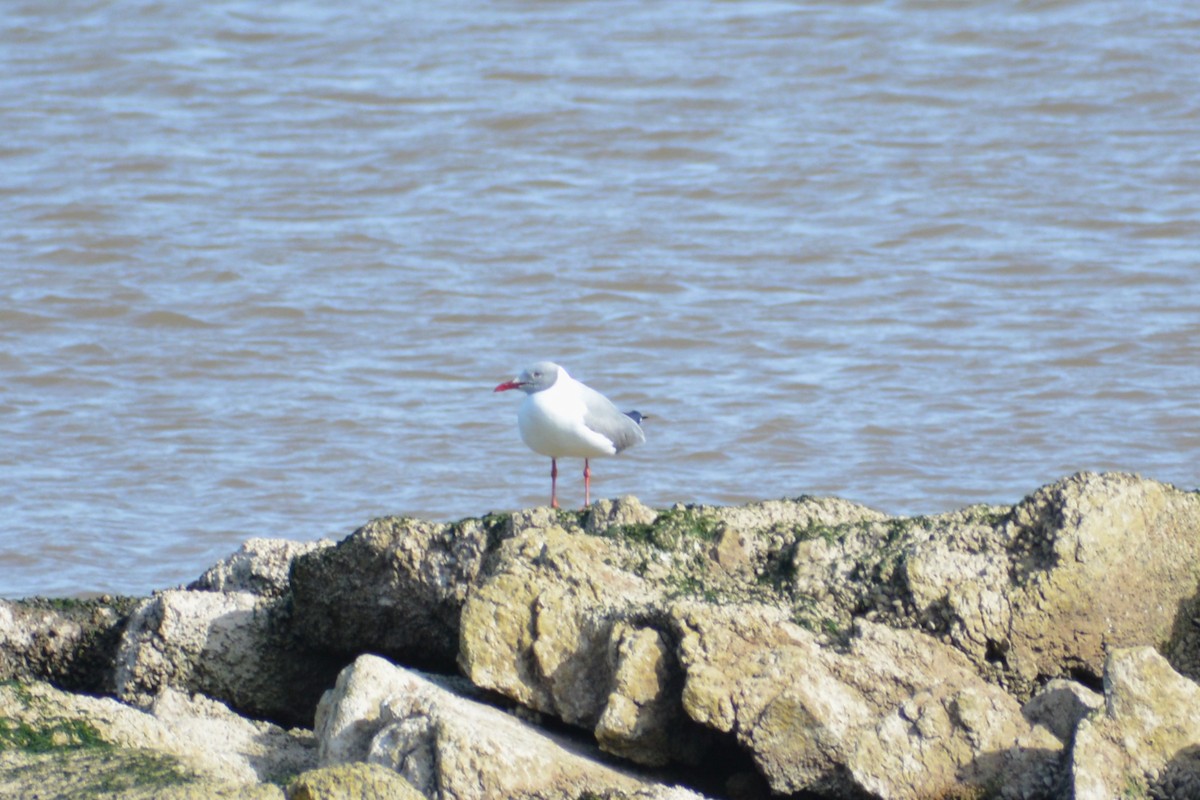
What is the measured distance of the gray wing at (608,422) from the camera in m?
6.90

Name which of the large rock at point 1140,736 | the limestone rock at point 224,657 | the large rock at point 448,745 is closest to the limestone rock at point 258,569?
the limestone rock at point 224,657

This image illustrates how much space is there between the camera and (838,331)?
10.9 meters

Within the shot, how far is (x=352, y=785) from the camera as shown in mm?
3236

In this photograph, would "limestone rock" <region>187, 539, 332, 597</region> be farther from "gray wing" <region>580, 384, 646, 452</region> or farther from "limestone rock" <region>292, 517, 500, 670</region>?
"gray wing" <region>580, 384, 646, 452</region>

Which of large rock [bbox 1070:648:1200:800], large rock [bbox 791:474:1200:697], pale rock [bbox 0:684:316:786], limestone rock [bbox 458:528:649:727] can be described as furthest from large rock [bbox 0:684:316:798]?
large rock [bbox 1070:648:1200:800]

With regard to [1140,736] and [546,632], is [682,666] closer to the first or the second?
[546,632]

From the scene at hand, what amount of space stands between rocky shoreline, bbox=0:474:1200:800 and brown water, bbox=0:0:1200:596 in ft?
10.4

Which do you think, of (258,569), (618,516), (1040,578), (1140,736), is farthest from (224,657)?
(1140,736)

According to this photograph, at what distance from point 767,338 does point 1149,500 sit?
6.84m

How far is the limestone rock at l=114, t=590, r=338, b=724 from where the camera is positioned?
4.49 meters

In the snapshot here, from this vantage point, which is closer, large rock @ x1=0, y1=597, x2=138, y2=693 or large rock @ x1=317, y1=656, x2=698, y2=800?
large rock @ x1=317, y1=656, x2=698, y2=800

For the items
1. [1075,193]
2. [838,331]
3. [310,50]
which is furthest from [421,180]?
[1075,193]

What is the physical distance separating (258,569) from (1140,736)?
259 cm

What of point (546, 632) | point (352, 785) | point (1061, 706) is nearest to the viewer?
point (352, 785)
